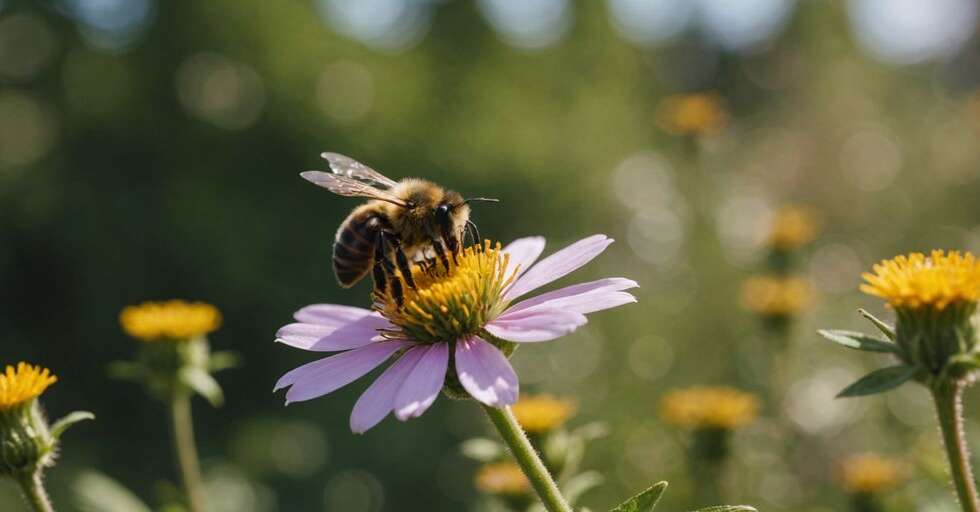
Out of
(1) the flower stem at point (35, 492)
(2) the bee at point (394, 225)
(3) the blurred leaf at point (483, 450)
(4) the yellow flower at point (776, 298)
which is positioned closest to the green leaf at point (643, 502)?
(3) the blurred leaf at point (483, 450)

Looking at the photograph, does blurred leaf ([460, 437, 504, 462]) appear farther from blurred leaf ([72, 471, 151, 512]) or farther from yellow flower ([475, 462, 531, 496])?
blurred leaf ([72, 471, 151, 512])

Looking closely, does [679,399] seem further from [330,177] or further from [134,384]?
[134,384]

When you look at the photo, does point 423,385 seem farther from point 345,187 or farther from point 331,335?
point 345,187

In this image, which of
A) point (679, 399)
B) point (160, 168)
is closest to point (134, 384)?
point (160, 168)

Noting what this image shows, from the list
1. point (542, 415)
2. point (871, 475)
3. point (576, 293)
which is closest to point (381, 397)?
point (576, 293)

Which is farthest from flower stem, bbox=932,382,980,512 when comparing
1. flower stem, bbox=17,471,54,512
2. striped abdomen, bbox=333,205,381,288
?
flower stem, bbox=17,471,54,512
